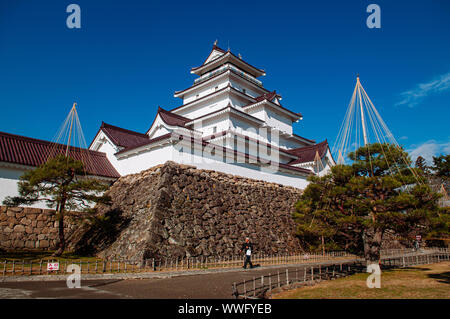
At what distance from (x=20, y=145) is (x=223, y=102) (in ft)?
55.4

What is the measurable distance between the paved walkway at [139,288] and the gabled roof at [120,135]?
12448mm

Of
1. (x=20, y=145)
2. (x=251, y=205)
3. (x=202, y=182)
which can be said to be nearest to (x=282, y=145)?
(x=251, y=205)

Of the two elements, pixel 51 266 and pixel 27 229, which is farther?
pixel 27 229

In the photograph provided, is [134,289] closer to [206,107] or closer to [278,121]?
[206,107]

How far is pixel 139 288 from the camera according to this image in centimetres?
846

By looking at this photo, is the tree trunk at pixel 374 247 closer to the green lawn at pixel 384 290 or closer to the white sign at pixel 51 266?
the green lawn at pixel 384 290

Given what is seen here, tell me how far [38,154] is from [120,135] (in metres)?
5.93

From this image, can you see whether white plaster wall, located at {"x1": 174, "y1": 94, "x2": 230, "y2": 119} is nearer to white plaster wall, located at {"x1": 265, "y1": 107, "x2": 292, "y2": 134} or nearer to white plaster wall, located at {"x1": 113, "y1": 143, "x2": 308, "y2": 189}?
white plaster wall, located at {"x1": 265, "y1": 107, "x2": 292, "y2": 134}

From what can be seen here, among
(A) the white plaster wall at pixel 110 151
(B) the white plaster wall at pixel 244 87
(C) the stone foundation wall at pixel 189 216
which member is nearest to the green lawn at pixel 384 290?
(C) the stone foundation wall at pixel 189 216

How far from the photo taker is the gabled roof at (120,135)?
21.0 metres
